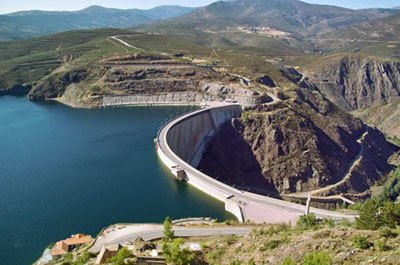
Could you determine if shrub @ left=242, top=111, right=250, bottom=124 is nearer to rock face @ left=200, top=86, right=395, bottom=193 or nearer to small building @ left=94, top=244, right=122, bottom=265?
rock face @ left=200, top=86, right=395, bottom=193

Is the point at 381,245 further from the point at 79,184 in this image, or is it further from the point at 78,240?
the point at 79,184

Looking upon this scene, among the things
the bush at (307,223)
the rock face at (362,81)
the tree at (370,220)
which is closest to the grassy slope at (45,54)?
the rock face at (362,81)

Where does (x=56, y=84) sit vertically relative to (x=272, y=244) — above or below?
above

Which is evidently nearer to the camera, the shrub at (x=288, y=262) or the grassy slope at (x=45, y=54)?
the shrub at (x=288, y=262)

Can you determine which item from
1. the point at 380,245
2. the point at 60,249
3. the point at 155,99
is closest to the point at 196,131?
the point at 155,99

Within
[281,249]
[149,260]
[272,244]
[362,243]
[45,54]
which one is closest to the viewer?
[362,243]

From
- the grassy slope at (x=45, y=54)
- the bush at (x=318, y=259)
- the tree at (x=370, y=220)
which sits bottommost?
the tree at (x=370, y=220)

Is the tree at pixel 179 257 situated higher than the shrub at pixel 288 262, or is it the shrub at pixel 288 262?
the shrub at pixel 288 262

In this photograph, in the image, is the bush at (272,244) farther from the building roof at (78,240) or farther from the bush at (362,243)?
the building roof at (78,240)
